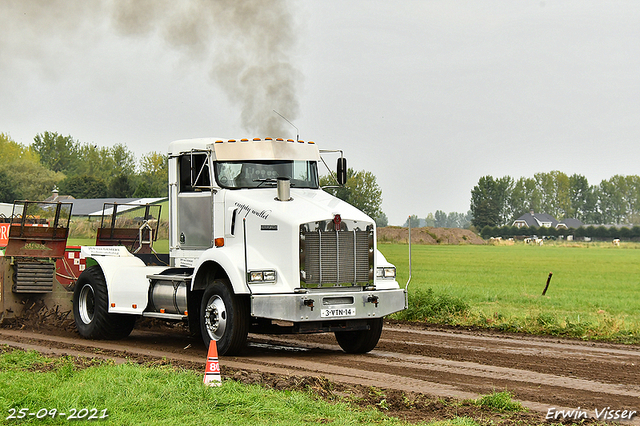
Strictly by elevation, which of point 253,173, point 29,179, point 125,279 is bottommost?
point 125,279

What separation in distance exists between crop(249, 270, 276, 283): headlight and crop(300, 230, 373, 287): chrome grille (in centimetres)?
43

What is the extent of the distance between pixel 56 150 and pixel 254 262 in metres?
120

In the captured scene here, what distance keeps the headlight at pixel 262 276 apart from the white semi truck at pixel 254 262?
0.01 metres

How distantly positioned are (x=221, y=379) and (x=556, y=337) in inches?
331

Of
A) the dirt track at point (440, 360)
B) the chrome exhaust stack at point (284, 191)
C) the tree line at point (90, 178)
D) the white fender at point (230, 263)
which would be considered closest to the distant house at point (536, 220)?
the tree line at point (90, 178)

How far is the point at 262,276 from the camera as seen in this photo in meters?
11.0

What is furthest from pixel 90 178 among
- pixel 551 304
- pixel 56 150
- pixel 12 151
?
pixel 551 304

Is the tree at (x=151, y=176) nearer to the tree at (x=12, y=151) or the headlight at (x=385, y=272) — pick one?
the tree at (x=12, y=151)

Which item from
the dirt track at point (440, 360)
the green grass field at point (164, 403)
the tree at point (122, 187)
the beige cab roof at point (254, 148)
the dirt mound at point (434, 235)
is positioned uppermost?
the tree at point (122, 187)

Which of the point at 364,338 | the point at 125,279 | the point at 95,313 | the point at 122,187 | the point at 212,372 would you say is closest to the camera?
the point at 212,372

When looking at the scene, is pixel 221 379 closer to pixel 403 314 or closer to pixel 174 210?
pixel 174 210

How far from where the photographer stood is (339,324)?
11469 millimetres

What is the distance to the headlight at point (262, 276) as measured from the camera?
430 inches

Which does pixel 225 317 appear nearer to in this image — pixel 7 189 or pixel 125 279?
pixel 125 279
